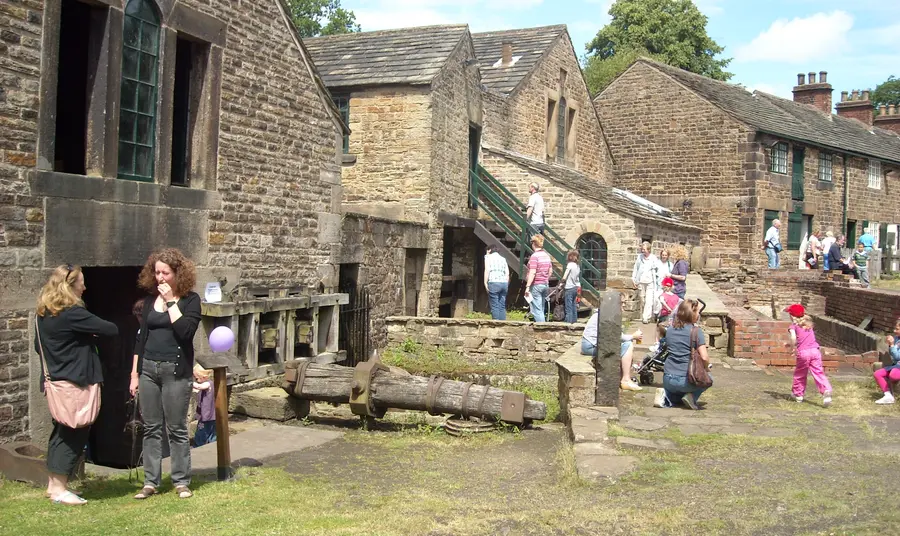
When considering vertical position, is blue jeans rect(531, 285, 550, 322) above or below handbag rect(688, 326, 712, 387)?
above

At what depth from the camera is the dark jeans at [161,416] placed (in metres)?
6.03

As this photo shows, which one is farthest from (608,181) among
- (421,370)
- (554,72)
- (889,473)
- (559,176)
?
(889,473)

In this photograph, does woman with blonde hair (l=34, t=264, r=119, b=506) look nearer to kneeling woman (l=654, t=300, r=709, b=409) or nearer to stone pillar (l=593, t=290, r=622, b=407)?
stone pillar (l=593, t=290, r=622, b=407)

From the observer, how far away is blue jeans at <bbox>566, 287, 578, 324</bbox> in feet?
51.7

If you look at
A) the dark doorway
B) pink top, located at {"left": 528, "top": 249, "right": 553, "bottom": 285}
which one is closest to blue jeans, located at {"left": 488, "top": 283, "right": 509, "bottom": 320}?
pink top, located at {"left": 528, "top": 249, "right": 553, "bottom": 285}

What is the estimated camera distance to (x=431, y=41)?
1805cm

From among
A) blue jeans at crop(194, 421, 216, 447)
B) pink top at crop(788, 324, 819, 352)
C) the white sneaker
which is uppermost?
pink top at crop(788, 324, 819, 352)

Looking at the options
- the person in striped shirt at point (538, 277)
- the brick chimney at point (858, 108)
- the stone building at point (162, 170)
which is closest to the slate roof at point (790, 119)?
the brick chimney at point (858, 108)

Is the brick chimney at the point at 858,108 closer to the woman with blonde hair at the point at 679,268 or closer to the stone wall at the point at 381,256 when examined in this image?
the woman with blonde hair at the point at 679,268

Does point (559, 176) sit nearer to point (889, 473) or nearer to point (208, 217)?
point (208, 217)

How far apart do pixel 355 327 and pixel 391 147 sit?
436 cm

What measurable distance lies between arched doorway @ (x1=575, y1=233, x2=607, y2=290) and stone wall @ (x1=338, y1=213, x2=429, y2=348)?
527 centimetres

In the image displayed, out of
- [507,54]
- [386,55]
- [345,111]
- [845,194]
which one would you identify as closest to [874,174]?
[845,194]

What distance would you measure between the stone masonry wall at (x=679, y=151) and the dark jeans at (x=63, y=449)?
2456 cm
